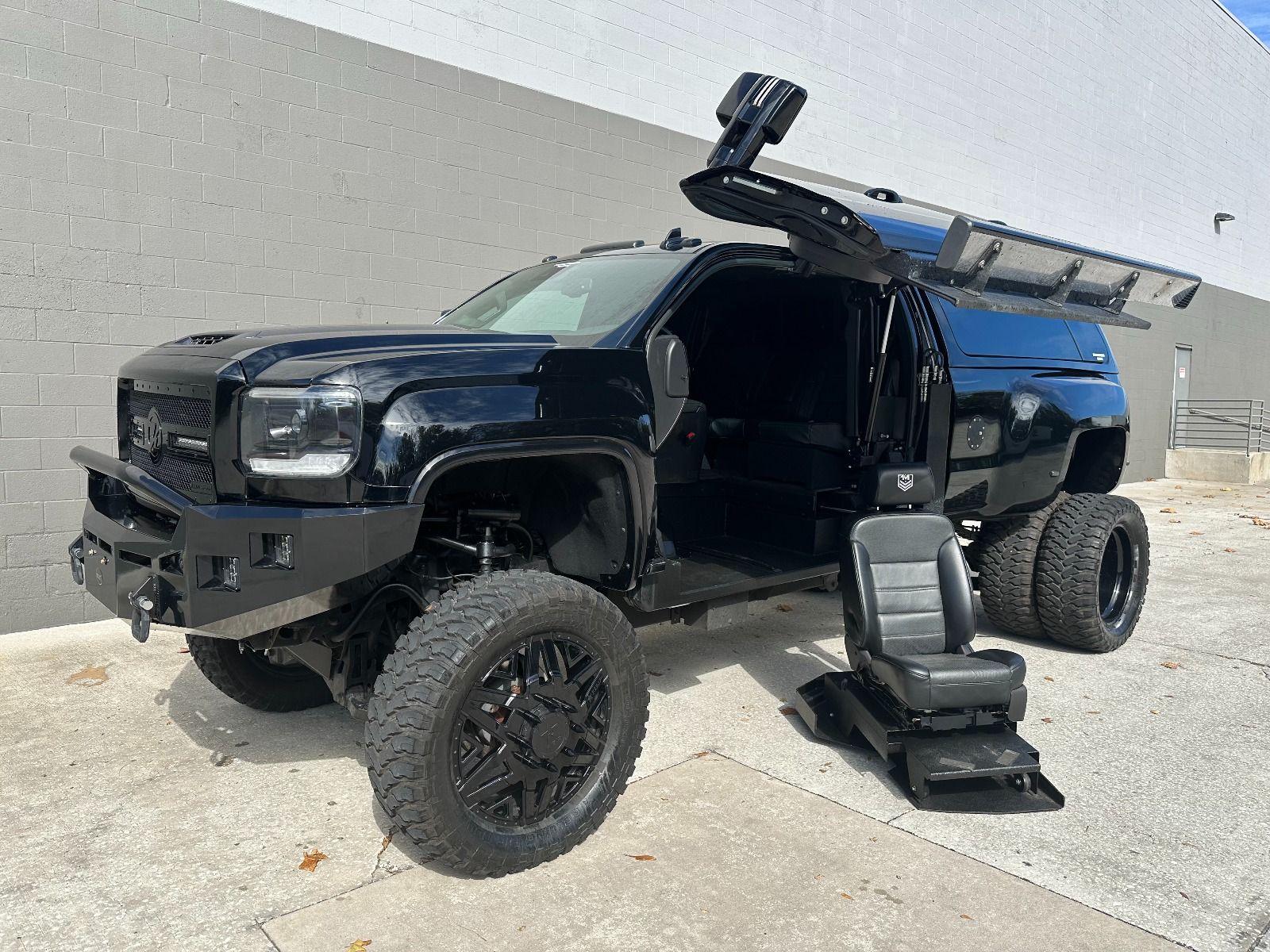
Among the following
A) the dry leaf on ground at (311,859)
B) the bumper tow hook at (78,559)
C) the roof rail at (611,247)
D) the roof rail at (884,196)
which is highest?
the roof rail at (884,196)

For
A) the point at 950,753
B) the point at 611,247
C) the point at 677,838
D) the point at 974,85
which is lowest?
the point at 677,838

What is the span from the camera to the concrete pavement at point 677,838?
2.70m

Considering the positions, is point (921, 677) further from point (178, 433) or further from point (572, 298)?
point (178, 433)

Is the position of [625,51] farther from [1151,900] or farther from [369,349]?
[1151,900]

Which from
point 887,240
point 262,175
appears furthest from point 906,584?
point 262,175

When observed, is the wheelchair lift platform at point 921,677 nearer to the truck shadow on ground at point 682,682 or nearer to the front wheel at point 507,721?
the truck shadow on ground at point 682,682

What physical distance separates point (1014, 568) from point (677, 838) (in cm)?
310

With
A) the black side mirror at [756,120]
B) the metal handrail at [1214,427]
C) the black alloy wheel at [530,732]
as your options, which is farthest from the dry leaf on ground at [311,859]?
the metal handrail at [1214,427]

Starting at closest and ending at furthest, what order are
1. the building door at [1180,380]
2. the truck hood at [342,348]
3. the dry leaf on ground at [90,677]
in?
the truck hood at [342,348], the dry leaf on ground at [90,677], the building door at [1180,380]

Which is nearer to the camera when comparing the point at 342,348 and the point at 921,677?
the point at 342,348

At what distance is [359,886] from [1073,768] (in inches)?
108

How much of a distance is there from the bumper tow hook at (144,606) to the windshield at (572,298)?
157 centimetres

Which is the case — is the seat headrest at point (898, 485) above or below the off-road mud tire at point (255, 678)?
above

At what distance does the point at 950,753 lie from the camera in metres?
3.60
